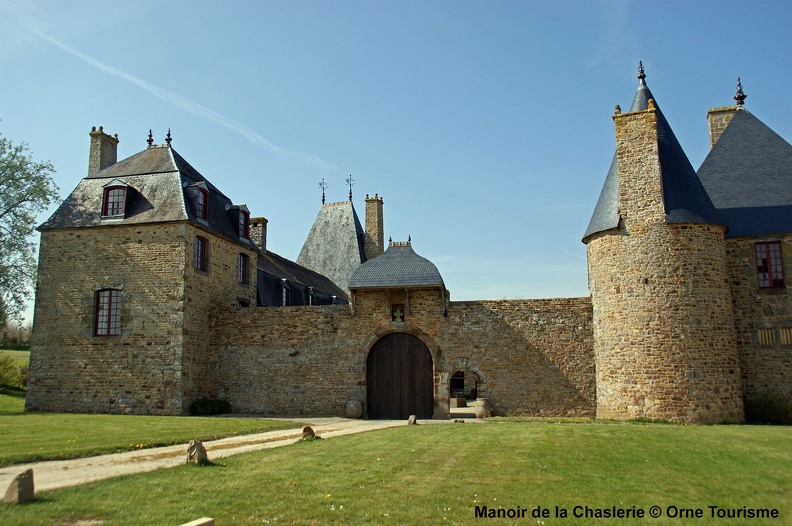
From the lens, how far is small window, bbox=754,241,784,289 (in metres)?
16.9

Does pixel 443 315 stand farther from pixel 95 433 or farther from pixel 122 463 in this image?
pixel 122 463

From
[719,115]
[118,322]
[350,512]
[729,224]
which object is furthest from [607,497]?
[719,115]

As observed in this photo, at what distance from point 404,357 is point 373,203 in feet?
61.4

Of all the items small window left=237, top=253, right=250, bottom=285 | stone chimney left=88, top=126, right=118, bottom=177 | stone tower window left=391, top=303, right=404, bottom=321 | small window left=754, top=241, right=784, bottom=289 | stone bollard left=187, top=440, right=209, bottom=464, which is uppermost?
stone chimney left=88, top=126, right=118, bottom=177

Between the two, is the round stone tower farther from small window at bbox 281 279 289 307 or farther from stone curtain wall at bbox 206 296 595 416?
small window at bbox 281 279 289 307

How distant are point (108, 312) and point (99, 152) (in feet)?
18.8

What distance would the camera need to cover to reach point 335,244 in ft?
120

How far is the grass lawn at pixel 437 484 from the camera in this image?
5738 millimetres

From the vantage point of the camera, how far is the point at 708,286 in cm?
1579

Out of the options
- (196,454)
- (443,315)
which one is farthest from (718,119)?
(196,454)

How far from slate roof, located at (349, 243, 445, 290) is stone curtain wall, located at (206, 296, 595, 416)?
57cm

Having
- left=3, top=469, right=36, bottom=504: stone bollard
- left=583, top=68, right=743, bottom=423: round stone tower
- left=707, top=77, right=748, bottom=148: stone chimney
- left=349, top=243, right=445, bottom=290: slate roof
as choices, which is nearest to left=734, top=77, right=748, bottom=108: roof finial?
left=707, top=77, right=748, bottom=148: stone chimney

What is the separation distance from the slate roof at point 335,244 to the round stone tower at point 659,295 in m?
20.1

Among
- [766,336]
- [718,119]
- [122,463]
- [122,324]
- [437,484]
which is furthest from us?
[718,119]
